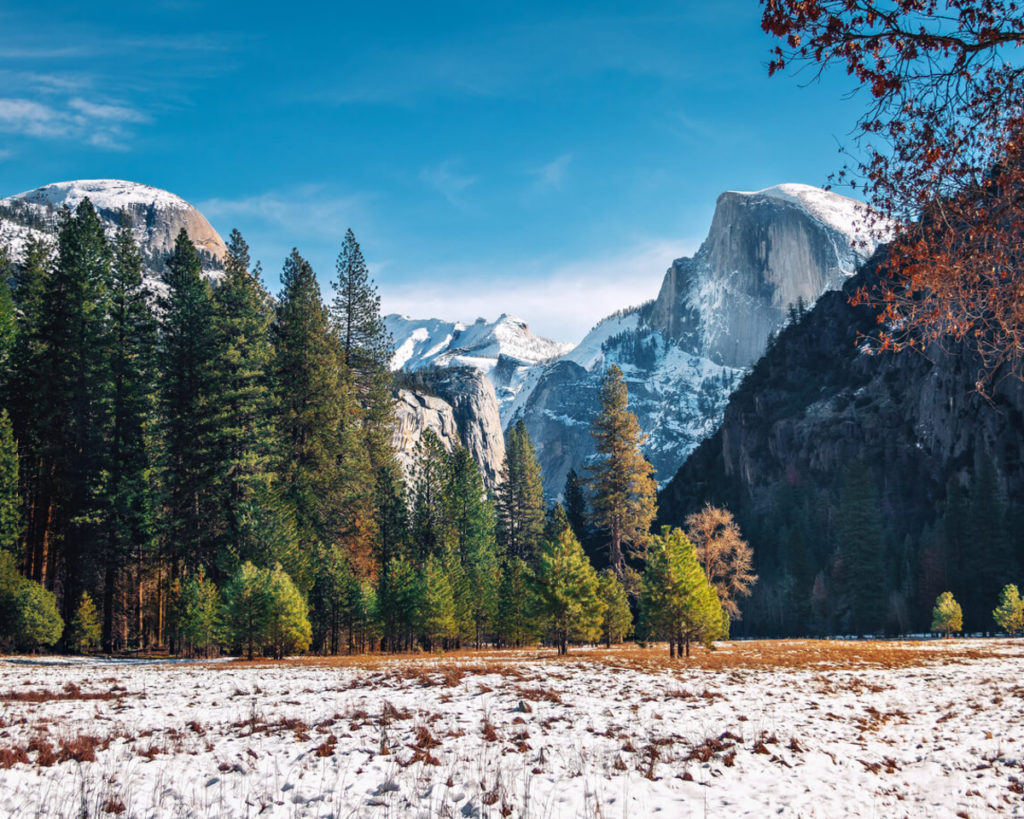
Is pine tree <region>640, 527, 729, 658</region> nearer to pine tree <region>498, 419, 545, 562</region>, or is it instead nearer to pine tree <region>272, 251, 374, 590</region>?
pine tree <region>272, 251, 374, 590</region>

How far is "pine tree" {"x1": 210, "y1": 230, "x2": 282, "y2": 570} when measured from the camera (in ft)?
94.5

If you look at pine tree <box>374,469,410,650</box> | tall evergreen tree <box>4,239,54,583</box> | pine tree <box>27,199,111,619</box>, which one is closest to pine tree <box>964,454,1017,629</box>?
pine tree <box>374,469,410,650</box>

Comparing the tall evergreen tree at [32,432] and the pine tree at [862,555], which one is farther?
the pine tree at [862,555]

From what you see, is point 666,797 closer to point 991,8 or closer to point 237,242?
point 991,8

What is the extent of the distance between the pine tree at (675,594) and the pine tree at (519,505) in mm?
46113

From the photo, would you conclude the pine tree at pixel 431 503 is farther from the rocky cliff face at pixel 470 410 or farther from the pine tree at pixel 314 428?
the rocky cliff face at pixel 470 410

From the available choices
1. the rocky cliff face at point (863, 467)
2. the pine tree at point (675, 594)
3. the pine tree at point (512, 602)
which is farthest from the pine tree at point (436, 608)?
the rocky cliff face at point (863, 467)

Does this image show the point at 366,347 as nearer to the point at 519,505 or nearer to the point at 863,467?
the point at 519,505

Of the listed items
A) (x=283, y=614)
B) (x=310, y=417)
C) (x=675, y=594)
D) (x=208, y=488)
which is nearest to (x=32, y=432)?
(x=208, y=488)

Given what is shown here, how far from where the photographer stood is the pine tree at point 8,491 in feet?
87.2

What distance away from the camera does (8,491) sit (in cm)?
2692

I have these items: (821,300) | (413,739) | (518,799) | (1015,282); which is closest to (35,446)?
(413,739)

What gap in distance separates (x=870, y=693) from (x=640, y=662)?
837cm

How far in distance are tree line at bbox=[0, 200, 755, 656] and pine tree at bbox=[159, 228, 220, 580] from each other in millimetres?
94
